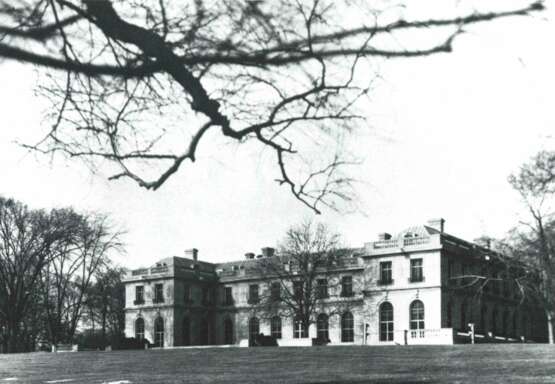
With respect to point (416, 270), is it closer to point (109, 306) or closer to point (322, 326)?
point (322, 326)

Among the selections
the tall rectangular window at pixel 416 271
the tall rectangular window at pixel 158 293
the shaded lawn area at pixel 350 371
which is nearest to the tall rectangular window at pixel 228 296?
the tall rectangular window at pixel 158 293

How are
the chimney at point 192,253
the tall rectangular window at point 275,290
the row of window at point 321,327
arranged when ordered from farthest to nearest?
the chimney at point 192,253, the tall rectangular window at point 275,290, the row of window at point 321,327

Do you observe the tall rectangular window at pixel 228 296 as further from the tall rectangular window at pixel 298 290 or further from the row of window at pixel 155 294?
the tall rectangular window at pixel 298 290

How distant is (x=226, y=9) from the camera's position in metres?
5.13

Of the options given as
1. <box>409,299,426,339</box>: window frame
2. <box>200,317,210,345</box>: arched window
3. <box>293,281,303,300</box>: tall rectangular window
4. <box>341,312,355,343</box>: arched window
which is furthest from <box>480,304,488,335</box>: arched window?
<box>200,317,210,345</box>: arched window

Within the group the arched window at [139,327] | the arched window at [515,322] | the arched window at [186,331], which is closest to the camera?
the arched window at [515,322]

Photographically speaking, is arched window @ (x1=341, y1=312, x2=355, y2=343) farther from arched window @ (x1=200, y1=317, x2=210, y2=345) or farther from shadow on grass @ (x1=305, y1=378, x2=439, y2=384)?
shadow on grass @ (x1=305, y1=378, x2=439, y2=384)

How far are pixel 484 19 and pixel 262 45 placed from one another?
1.56 metres

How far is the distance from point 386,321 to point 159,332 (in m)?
22.0

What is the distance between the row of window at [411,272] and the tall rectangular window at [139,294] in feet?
77.8

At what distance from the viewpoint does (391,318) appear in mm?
53312

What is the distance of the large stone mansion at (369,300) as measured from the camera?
168ft

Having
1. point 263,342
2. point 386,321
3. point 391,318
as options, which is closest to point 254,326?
point 386,321

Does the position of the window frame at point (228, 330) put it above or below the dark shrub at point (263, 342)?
below
